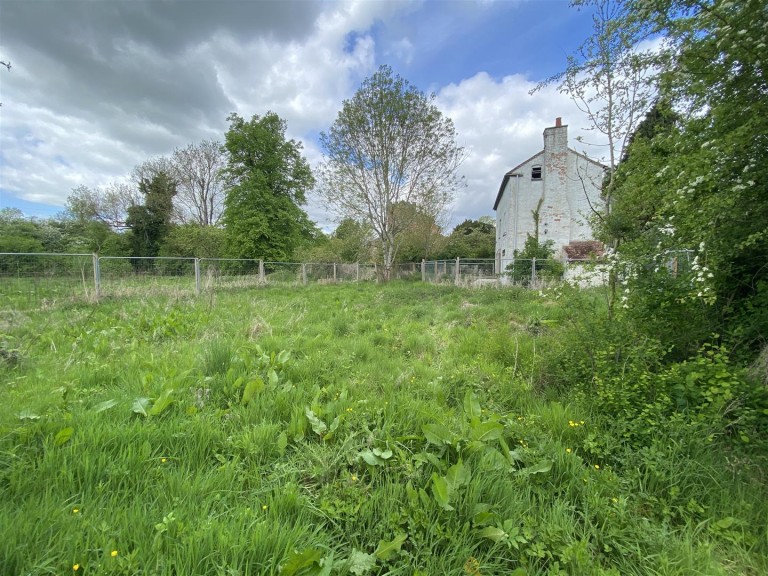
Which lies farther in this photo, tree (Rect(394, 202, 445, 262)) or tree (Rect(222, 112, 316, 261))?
tree (Rect(222, 112, 316, 261))

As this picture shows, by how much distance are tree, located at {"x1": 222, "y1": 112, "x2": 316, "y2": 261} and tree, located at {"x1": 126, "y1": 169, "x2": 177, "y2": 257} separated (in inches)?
416

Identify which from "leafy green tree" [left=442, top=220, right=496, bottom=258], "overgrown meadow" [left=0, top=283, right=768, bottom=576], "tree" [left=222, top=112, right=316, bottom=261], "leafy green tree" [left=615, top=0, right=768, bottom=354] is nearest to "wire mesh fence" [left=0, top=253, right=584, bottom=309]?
"leafy green tree" [left=615, top=0, right=768, bottom=354]

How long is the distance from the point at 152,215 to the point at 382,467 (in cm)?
3534

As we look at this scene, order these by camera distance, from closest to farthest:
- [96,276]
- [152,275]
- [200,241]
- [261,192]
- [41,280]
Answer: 1. [41,280]
2. [96,276]
3. [152,275]
4. [261,192]
5. [200,241]

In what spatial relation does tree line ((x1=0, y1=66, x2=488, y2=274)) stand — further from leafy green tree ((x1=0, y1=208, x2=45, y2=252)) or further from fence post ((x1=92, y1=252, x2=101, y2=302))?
fence post ((x1=92, y1=252, x2=101, y2=302))

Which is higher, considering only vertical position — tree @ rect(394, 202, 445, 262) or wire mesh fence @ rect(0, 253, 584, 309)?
tree @ rect(394, 202, 445, 262)

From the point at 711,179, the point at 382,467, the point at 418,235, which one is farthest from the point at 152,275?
the point at 418,235

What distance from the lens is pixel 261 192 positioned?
21484 mm

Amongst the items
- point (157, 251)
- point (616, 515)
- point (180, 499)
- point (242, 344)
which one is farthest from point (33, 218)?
point (616, 515)

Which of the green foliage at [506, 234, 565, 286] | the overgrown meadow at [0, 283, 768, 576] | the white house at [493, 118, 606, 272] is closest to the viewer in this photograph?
the overgrown meadow at [0, 283, 768, 576]

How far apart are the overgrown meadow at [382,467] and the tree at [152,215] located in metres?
31.3

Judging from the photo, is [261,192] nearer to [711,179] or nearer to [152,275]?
[152,275]

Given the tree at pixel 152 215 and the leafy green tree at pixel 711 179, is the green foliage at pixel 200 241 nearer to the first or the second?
the tree at pixel 152 215

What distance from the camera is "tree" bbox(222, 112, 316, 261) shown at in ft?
69.6
